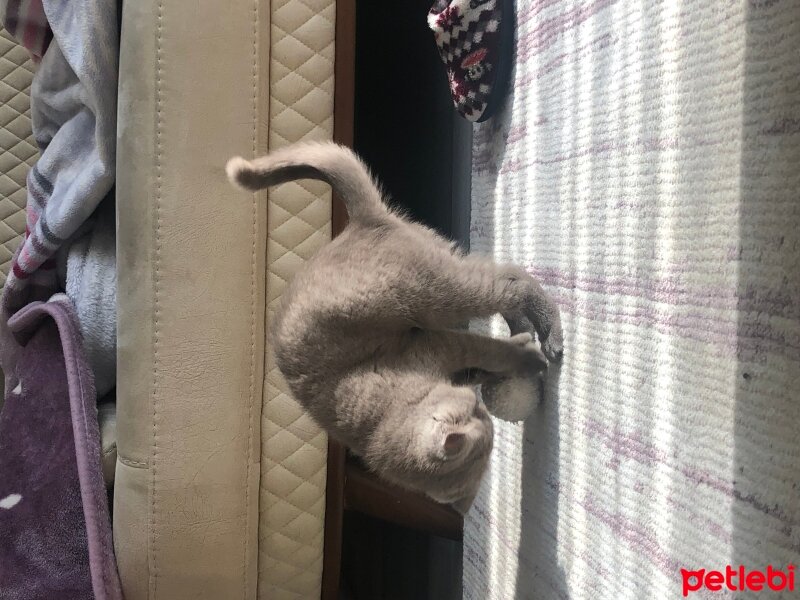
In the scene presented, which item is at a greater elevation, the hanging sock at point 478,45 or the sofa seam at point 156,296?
the hanging sock at point 478,45

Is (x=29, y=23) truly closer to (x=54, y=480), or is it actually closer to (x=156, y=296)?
(x=156, y=296)

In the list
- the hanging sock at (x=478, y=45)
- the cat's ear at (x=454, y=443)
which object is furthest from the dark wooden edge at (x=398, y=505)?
the hanging sock at (x=478, y=45)

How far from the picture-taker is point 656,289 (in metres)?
0.48

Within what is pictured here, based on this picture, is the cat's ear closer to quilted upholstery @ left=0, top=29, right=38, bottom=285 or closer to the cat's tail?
the cat's tail

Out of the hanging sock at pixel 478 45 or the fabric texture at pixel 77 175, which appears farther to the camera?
the fabric texture at pixel 77 175

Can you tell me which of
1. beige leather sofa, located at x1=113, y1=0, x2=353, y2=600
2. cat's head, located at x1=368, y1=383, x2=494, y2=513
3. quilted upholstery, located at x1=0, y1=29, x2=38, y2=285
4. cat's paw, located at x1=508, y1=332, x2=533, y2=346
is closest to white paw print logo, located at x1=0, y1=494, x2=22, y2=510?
beige leather sofa, located at x1=113, y1=0, x2=353, y2=600

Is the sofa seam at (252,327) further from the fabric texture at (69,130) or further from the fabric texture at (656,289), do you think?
the fabric texture at (656,289)

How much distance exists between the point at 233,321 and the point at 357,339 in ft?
1.26

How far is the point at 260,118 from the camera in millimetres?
892

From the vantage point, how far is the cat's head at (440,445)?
522 millimetres

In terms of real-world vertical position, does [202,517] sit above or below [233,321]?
below

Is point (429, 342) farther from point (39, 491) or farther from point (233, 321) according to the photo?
point (39, 491)

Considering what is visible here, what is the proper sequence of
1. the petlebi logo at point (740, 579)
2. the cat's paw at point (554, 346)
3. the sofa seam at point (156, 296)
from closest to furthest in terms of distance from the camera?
1. the petlebi logo at point (740, 579)
2. the cat's paw at point (554, 346)
3. the sofa seam at point (156, 296)

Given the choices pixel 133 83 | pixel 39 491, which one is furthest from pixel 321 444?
pixel 133 83
